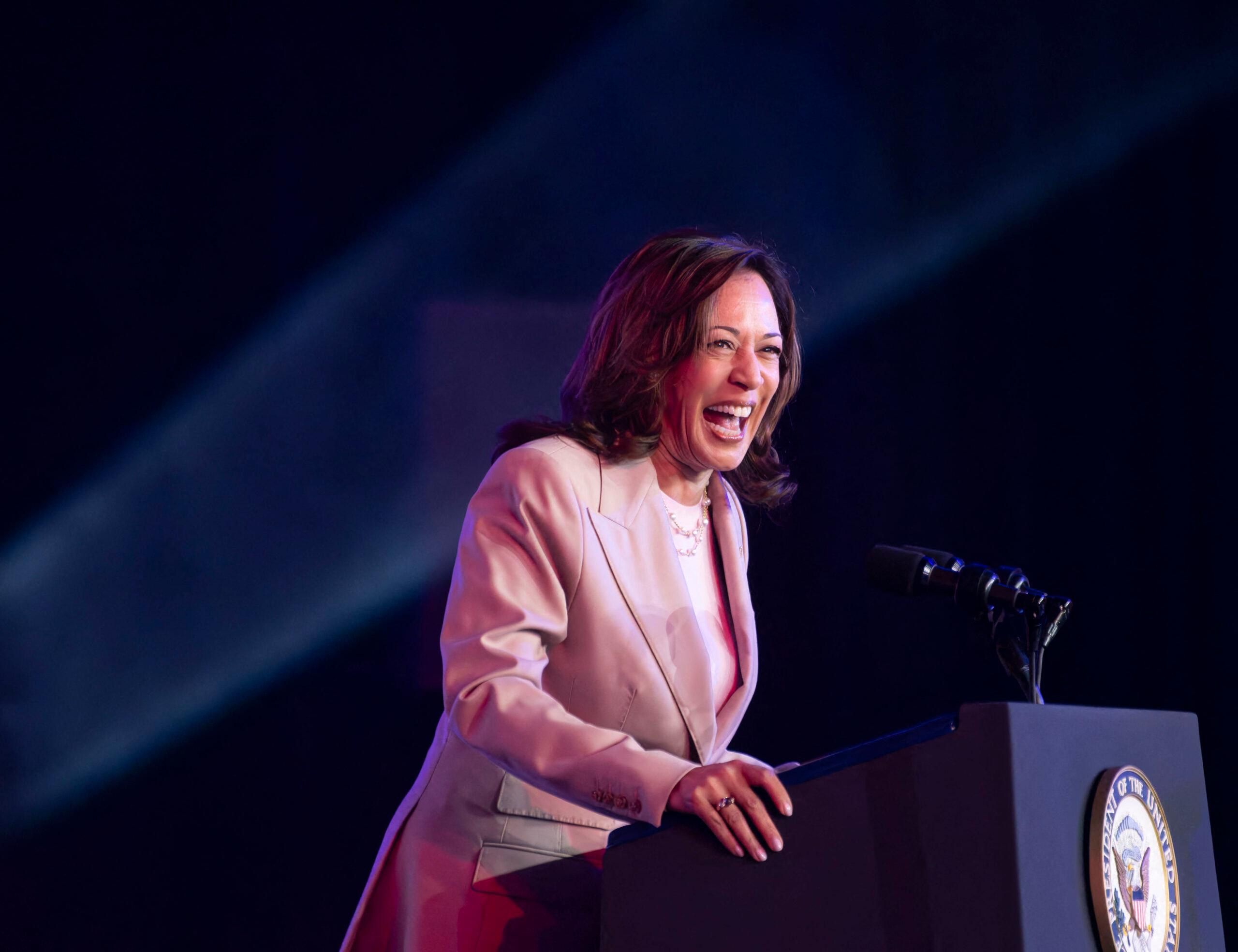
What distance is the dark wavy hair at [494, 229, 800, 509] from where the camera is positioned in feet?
6.06

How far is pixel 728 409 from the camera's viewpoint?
187 cm

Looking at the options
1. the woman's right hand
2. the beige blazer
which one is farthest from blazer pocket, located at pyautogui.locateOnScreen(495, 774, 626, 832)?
the woman's right hand

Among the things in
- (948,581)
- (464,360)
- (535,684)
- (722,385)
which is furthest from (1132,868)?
(464,360)

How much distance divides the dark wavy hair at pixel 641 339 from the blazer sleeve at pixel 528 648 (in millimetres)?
197

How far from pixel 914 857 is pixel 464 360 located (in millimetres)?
2322

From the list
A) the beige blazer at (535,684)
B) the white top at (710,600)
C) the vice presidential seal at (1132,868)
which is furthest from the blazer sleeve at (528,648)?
the vice presidential seal at (1132,868)

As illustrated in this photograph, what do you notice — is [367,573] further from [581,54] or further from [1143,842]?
[1143,842]

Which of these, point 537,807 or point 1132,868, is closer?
point 1132,868

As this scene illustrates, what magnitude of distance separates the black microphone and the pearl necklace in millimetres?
499

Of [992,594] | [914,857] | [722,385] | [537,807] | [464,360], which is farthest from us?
[464,360]

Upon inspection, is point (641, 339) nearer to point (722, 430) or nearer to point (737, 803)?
point (722, 430)

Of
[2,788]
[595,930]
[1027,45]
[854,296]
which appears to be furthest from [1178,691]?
[2,788]

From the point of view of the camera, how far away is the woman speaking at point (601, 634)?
1.33 meters

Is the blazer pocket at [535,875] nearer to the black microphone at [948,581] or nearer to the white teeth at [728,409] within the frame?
the black microphone at [948,581]
